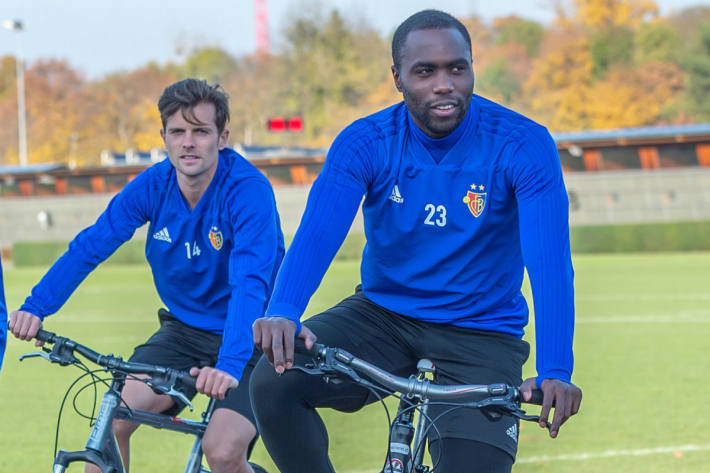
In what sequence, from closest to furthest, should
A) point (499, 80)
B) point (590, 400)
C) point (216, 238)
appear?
point (216, 238) → point (590, 400) → point (499, 80)

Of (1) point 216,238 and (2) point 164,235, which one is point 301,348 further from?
(2) point 164,235

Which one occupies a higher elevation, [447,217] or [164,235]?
[447,217]

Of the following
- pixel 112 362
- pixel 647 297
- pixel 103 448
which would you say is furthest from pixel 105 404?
pixel 647 297

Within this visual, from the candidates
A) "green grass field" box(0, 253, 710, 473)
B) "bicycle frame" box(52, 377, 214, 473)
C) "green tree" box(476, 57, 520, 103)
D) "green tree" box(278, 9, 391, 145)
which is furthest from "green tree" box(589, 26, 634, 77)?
"bicycle frame" box(52, 377, 214, 473)

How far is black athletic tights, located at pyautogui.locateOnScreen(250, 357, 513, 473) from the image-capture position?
381 cm

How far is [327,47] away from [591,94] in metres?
41.7

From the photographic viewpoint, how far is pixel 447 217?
4.00 m

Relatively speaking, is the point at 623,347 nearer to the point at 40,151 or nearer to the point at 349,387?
the point at 349,387

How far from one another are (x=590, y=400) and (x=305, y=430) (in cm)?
697

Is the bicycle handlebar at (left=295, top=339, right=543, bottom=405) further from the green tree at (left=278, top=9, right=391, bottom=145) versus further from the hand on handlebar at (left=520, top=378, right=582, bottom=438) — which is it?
the green tree at (left=278, top=9, right=391, bottom=145)

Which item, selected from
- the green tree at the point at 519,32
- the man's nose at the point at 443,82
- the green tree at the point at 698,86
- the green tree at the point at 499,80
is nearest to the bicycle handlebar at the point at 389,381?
the man's nose at the point at 443,82

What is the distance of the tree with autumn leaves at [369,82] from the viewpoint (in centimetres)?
7338

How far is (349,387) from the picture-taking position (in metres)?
4.02

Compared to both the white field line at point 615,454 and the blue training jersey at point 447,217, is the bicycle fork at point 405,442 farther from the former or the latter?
the white field line at point 615,454
